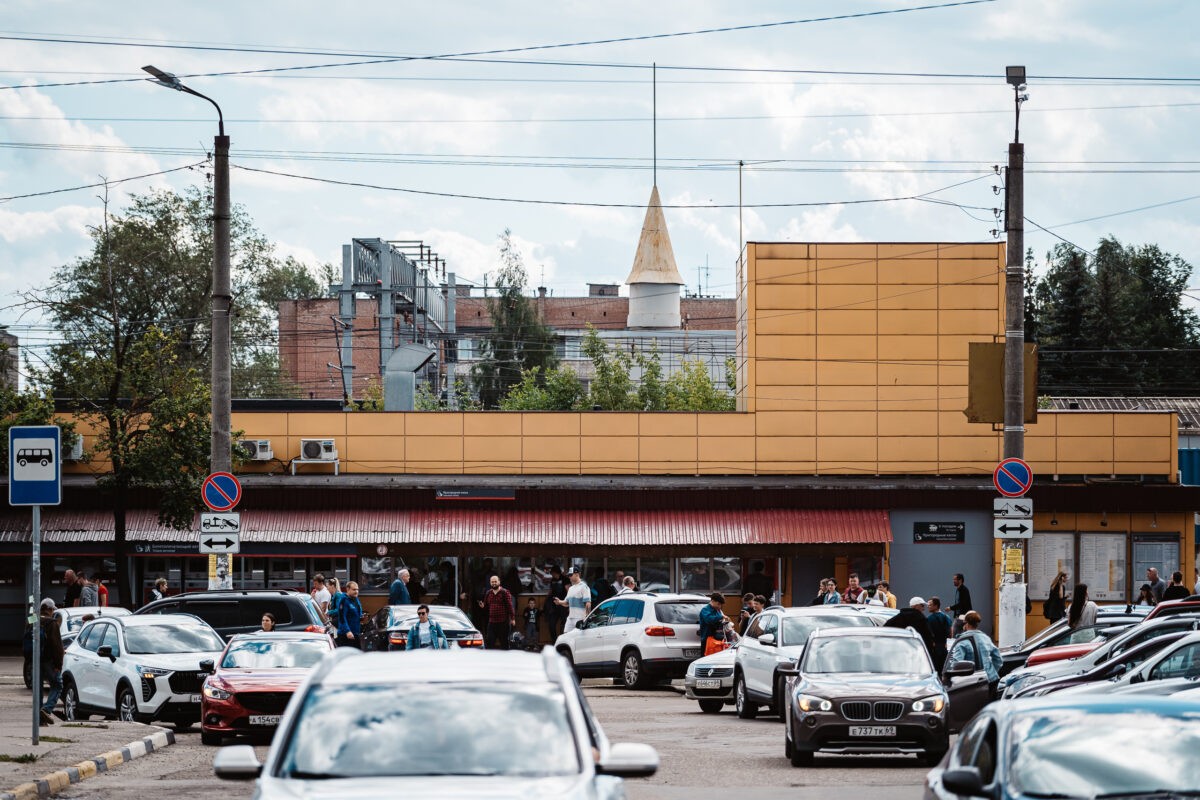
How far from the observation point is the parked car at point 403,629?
94.4ft

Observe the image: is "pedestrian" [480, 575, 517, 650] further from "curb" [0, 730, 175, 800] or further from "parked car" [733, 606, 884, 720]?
"curb" [0, 730, 175, 800]

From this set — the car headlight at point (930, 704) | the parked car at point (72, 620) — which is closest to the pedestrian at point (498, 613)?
the parked car at point (72, 620)

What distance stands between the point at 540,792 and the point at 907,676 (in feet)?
37.5

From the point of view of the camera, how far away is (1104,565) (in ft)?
131

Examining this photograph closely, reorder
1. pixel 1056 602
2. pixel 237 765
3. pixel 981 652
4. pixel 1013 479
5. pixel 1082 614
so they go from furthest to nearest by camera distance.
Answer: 1. pixel 1056 602
2. pixel 1082 614
3. pixel 1013 479
4. pixel 981 652
5. pixel 237 765

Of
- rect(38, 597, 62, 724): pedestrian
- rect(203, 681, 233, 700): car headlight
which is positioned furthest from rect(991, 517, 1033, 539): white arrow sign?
rect(38, 597, 62, 724): pedestrian

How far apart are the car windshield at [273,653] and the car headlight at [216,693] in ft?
1.96

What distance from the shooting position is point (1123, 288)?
8806 centimetres

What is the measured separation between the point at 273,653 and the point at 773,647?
258 inches

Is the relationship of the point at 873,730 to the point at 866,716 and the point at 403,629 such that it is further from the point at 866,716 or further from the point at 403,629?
the point at 403,629

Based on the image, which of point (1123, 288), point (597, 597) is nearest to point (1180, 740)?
point (597, 597)

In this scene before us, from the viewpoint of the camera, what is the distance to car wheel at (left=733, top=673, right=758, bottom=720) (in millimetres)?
24375

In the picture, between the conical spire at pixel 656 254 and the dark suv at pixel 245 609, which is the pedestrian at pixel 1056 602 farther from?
the conical spire at pixel 656 254

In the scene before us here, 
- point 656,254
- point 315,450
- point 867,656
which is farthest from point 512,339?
point 867,656
